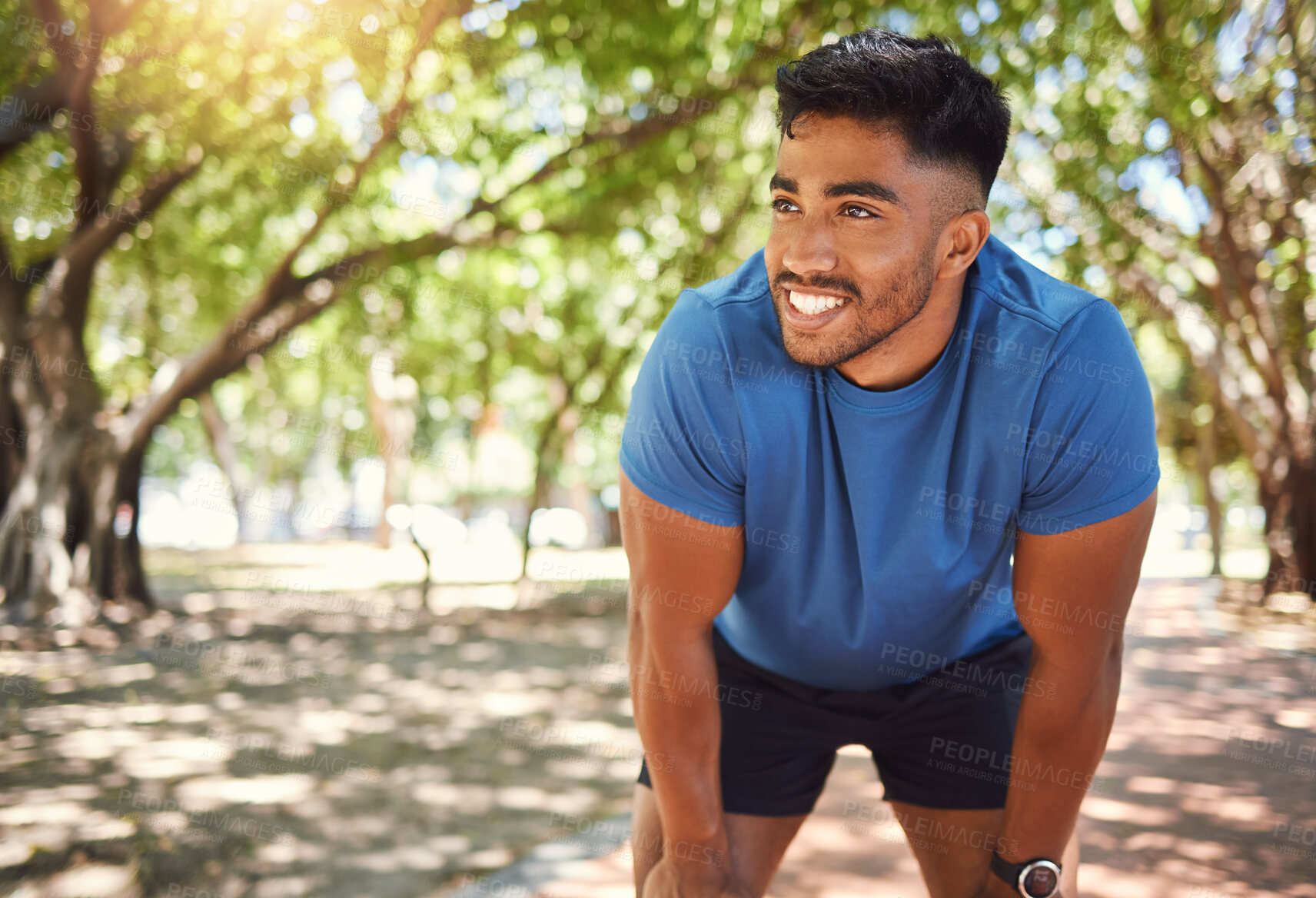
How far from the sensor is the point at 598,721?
22.6 feet

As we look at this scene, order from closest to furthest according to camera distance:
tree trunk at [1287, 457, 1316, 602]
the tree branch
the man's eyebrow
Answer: the man's eyebrow, the tree branch, tree trunk at [1287, 457, 1316, 602]

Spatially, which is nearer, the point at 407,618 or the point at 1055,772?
the point at 1055,772

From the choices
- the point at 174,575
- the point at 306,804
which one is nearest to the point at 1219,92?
the point at 306,804

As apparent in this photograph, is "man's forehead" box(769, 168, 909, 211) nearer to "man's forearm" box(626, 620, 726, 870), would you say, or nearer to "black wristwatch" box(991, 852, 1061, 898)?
"man's forearm" box(626, 620, 726, 870)

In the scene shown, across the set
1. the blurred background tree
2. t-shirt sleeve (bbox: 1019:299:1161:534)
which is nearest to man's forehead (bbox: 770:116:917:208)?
t-shirt sleeve (bbox: 1019:299:1161:534)

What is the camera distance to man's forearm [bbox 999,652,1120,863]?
2.15 metres

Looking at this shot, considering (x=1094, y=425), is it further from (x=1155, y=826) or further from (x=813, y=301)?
(x=1155, y=826)

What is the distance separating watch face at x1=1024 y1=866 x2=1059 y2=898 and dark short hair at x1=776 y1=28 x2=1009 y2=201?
1.57 meters

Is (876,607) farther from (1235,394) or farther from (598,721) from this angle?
(1235,394)

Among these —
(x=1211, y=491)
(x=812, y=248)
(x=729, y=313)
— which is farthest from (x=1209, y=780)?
(x=1211, y=491)

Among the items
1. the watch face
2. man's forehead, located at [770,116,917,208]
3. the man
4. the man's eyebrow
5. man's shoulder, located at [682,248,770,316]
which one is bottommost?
the watch face

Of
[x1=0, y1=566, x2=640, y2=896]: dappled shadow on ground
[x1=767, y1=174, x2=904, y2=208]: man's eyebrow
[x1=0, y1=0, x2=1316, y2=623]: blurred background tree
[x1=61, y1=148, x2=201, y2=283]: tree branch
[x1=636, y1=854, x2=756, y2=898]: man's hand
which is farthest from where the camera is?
[x1=61, y1=148, x2=201, y2=283]: tree branch

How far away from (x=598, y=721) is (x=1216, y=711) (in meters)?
4.49

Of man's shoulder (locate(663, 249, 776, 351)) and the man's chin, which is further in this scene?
man's shoulder (locate(663, 249, 776, 351))
